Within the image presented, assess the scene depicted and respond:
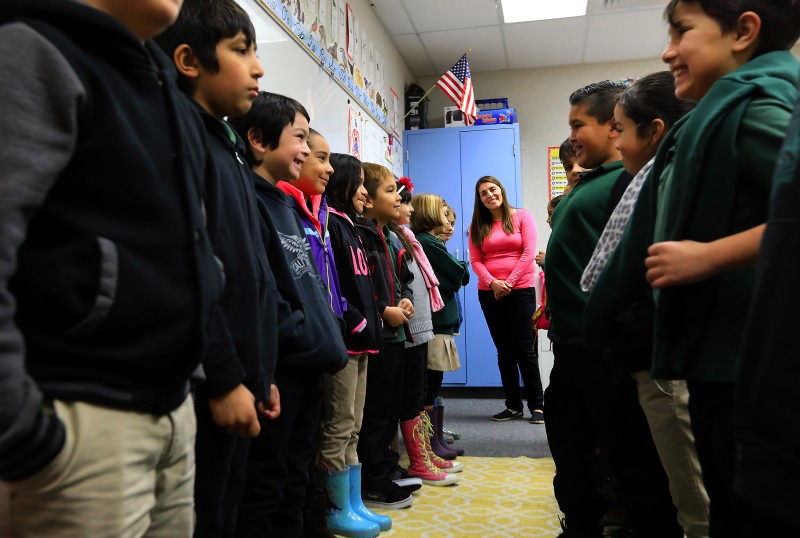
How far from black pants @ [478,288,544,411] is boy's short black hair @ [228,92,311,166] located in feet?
8.67

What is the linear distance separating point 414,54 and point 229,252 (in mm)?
4993

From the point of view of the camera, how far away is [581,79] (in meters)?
6.06

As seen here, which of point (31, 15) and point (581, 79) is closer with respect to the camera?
point (31, 15)

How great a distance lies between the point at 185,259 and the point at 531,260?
3.50 metres

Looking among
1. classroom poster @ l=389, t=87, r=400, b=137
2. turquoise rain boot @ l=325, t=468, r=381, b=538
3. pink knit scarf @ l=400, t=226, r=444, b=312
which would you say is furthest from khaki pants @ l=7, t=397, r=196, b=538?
classroom poster @ l=389, t=87, r=400, b=137

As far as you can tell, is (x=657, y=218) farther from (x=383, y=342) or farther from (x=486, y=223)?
(x=486, y=223)

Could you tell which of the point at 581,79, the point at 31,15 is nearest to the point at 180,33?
the point at 31,15

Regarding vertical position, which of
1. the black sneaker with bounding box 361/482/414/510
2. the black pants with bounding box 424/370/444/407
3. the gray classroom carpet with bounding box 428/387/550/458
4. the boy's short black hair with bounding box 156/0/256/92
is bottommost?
the gray classroom carpet with bounding box 428/387/550/458

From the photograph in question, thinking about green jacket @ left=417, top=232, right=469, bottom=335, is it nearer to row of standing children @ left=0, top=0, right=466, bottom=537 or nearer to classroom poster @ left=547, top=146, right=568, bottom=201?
row of standing children @ left=0, top=0, right=466, bottom=537

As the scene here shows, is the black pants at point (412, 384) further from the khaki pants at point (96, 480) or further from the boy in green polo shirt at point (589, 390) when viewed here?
the khaki pants at point (96, 480)

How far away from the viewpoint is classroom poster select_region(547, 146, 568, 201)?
6.00m

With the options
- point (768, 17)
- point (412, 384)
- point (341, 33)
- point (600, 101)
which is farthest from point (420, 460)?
point (341, 33)

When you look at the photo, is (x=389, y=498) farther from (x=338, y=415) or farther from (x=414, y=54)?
(x=414, y=54)

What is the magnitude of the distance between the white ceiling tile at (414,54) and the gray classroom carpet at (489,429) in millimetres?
3067
